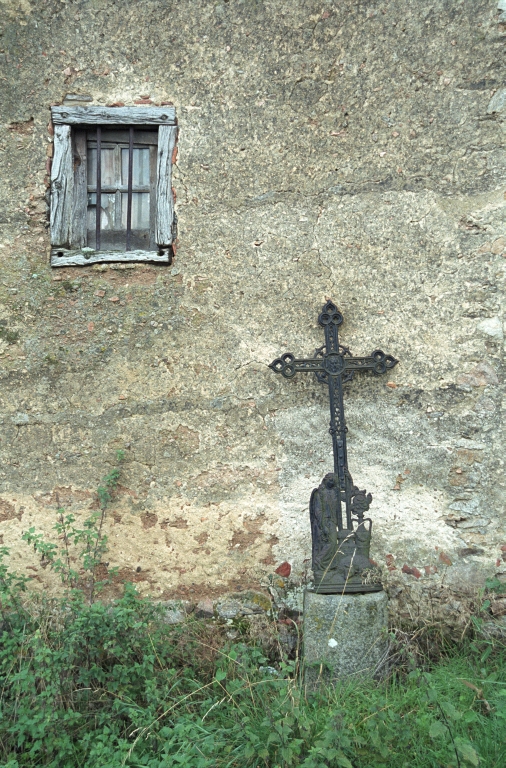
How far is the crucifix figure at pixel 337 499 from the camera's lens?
338 centimetres

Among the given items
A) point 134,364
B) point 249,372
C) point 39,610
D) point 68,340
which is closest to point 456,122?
point 249,372

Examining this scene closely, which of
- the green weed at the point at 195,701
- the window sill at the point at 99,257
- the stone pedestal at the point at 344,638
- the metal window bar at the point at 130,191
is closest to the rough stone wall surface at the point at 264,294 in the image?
the window sill at the point at 99,257

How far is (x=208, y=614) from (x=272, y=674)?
0.62 metres

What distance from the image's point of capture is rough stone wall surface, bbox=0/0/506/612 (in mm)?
3787

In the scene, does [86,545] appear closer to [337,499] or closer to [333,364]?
[337,499]

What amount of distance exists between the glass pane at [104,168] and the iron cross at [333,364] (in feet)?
5.31

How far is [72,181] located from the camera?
407cm

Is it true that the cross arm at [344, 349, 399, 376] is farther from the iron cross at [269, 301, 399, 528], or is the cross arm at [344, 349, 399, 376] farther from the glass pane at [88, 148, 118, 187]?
the glass pane at [88, 148, 118, 187]

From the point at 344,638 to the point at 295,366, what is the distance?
4.88ft

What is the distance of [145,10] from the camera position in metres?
4.02

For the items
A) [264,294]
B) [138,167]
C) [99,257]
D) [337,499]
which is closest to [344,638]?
[337,499]

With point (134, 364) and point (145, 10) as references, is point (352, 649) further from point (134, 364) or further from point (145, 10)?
point (145, 10)

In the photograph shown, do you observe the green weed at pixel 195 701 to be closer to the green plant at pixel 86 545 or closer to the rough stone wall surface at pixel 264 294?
the green plant at pixel 86 545

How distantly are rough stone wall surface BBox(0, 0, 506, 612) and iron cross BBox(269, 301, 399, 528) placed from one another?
0.10 meters
